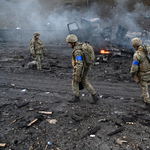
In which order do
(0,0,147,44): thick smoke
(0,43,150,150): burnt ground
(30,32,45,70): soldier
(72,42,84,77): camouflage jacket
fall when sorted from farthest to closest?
(0,0,147,44): thick smoke → (30,32,45,70): soldier → (72,42,84,77): camouflage jacket → (0,43,150,150): burnt ground

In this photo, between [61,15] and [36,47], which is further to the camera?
[61,15]

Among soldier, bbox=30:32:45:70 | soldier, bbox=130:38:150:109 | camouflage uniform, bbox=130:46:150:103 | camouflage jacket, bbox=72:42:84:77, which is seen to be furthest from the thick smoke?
camouflage uniform, bbox=130:46:150:103

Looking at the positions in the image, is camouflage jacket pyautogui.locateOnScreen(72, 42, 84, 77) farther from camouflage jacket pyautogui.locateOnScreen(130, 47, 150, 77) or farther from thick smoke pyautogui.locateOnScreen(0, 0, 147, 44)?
thick smoke pyautogui.locateOnScreen(0, 0, 147, 44)

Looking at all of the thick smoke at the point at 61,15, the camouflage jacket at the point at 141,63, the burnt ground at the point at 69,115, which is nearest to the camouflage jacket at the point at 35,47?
the burnt ground at the point at 69,115

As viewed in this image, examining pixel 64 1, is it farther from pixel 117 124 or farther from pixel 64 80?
pixel 117 124

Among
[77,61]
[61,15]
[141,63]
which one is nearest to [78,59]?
[77,61]

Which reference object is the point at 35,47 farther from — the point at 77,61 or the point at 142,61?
the point at 142,61

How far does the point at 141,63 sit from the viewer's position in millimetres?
4094

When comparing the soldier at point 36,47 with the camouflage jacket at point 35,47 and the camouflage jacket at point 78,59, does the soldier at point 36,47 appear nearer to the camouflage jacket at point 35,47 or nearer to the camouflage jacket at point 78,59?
the camouflage jacket at point 35,47

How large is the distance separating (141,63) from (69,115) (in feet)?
7.35

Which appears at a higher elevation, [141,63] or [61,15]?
[61,15]

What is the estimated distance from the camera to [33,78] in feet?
23.5

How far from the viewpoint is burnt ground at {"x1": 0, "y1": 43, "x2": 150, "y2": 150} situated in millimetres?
3172

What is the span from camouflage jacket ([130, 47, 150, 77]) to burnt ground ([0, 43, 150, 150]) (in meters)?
1.01
